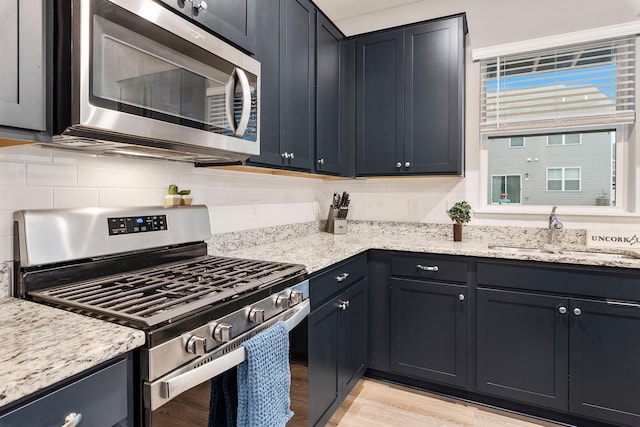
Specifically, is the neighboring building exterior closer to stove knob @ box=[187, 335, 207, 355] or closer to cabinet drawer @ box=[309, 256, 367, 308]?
cabinet drawer @ box=[309, 256, 367, 308]

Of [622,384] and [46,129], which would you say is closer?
[46,129]

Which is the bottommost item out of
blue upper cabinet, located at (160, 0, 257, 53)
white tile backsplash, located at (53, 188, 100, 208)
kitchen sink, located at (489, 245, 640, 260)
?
kitchen sink, located at (489, 245, 640, 260)

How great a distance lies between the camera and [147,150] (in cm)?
138

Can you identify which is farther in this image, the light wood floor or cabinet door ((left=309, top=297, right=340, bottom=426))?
the light wood floor

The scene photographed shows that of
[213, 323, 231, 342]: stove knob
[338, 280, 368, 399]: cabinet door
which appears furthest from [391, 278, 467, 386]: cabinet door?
[213, 323, 231, 342]: stove knob

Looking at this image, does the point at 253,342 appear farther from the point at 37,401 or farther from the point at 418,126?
the point at 418,126

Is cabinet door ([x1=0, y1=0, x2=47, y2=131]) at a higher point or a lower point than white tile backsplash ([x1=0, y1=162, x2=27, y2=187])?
higher

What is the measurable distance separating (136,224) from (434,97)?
81.1 inches

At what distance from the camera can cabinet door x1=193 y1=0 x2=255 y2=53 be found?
1.38 meters

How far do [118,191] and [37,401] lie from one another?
0.95 metres

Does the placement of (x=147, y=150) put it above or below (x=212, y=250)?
above

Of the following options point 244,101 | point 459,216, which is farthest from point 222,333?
point 459,216

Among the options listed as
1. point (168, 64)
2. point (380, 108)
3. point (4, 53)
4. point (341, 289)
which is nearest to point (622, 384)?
point (341, 289)

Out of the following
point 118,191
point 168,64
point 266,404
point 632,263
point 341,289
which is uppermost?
point 168,64
